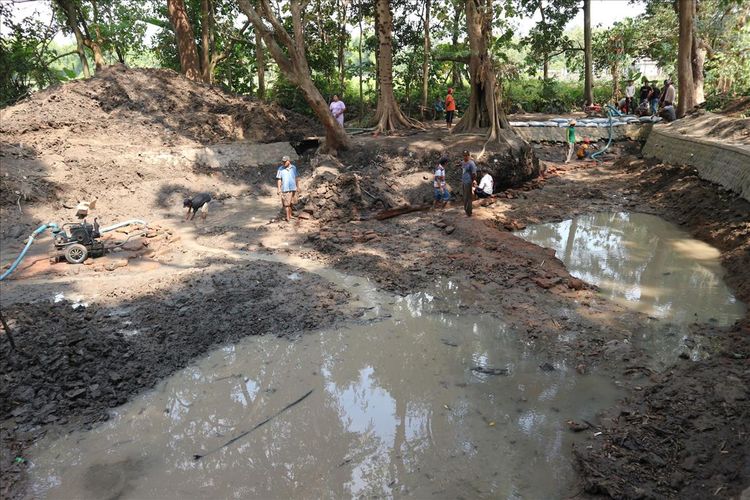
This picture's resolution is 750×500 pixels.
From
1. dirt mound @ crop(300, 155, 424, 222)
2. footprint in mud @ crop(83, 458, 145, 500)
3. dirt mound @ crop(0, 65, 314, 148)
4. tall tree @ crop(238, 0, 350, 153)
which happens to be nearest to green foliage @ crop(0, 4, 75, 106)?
dirt mound @ crop(0, 65, 314, 148)

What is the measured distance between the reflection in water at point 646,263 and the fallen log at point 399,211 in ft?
8.91

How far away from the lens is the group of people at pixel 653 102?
757 inches

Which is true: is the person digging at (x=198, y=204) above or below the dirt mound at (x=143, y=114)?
→ below

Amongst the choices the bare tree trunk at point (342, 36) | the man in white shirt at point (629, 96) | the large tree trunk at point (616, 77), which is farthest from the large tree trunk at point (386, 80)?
the large tree trunk at point (616, 77)

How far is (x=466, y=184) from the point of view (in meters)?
12.0

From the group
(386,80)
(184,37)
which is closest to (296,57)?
(386,80)

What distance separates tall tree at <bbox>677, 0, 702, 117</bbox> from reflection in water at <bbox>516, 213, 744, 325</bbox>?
870cm

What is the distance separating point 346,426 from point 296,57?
40.9 ft

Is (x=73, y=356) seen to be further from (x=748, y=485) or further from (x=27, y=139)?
(x=27, y=139)

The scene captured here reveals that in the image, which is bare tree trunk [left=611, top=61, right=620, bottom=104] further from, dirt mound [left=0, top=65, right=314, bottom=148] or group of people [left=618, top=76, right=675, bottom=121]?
dirt mound [left=0, top=65, right=314, bottom=148]

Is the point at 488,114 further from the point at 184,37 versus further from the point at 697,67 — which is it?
the point at 184,37

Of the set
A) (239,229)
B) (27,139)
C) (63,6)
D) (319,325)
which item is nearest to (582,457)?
(319,325)

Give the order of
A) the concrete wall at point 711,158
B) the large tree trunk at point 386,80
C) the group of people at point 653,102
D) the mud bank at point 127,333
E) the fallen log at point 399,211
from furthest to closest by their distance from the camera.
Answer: the group of people at point 653,102 < the large tree trunk at point 386,80 < the fallen log at point 399,211 < the concrete wall at point 711,158 < the mud bank at point 127,333

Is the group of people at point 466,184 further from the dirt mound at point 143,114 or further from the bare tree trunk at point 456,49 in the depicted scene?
the bare tree trunk at point 456,49
